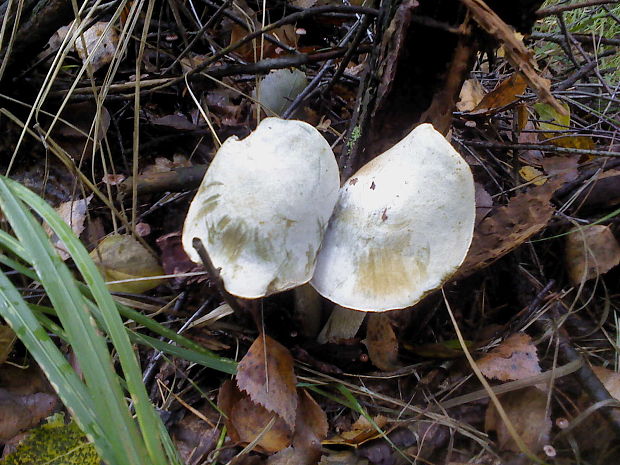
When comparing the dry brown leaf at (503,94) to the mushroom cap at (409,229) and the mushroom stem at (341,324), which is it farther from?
the mushroom stem at (341,324)

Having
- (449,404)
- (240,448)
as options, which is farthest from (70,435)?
(449,404)

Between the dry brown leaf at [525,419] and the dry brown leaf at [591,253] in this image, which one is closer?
the dry brown leaf at [525,419]

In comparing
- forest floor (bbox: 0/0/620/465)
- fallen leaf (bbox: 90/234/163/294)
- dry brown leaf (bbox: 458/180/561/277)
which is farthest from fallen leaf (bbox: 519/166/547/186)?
fallen leaf (bbox: 90/234/163/294)

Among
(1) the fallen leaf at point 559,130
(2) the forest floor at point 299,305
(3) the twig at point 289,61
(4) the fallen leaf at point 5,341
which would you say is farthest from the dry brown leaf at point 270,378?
(1) the fallen leaf at point 559,130

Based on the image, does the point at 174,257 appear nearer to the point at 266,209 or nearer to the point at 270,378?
the point at 270,378

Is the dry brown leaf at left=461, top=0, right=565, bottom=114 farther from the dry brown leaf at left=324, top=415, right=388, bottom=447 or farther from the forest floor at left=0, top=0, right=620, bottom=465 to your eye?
the dry brown leaf at left=324, top=415, right=388, bottom=447

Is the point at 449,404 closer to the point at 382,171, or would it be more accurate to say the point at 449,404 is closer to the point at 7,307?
the point at 382,171
